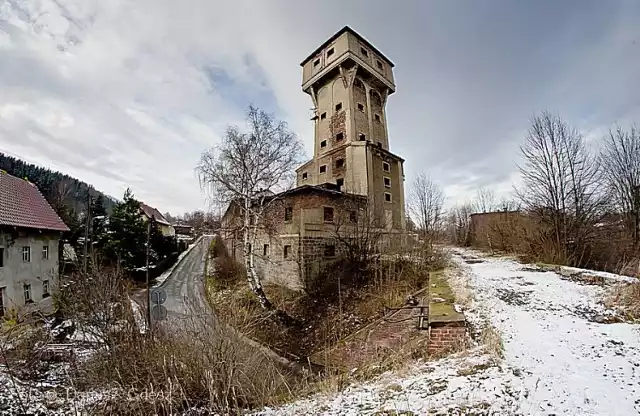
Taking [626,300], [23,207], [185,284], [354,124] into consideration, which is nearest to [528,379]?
[626,300]

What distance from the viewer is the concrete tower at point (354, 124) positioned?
2184 cm

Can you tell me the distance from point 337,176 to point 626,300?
57.9ft

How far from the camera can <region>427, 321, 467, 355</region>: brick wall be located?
203 inches

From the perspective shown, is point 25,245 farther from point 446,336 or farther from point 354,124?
point 354,124

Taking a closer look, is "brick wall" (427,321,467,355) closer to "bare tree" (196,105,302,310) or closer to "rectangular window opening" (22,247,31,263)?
"bare tree" (196,105,302,310)

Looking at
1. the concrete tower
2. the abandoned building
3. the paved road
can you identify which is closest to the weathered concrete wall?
the paved road

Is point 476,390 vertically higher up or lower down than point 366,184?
lower down

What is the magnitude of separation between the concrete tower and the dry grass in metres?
14.0

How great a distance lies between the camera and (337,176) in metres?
22.8

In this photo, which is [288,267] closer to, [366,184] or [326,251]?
[326,251]

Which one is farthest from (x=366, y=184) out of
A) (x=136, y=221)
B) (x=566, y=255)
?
(x=136, y=221)

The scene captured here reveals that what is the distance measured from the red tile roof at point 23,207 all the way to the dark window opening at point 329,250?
13.6 m

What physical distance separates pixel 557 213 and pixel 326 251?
11092 mm

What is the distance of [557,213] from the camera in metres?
15.4
